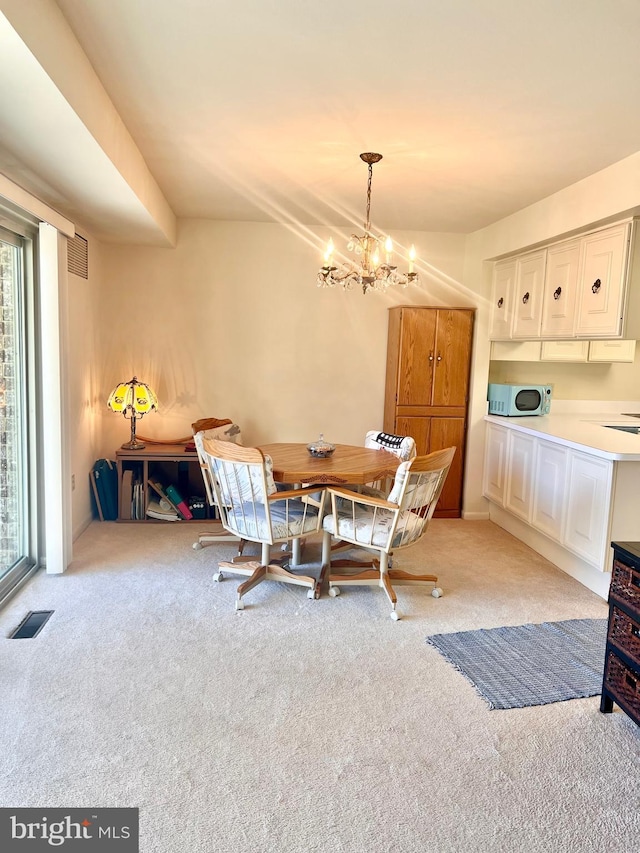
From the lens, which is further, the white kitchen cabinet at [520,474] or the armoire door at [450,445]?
the armoire door at [450,445]

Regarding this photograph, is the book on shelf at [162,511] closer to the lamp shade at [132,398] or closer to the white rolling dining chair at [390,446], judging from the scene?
the lamp shade at [132,398]

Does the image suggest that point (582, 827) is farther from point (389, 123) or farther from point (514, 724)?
point (389, 123)

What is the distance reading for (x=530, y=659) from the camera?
108 inches

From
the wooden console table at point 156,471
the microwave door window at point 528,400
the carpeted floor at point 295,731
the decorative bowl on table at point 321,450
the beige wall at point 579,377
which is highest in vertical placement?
the beige wall at point 579,377

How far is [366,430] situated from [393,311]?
109 centimetres

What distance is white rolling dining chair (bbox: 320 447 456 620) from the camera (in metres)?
3.12

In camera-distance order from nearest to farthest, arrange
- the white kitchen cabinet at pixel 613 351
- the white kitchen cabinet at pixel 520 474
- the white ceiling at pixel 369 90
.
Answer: the white ceiling at pixel 369 90, the white kitchen cabinet at pixel 520 474, the white kitchen cabinet at pixel 613 351

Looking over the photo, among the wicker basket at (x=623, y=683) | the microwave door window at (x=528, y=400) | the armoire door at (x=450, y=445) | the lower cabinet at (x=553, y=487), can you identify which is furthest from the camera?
the armoire door at (x=450, y=445)

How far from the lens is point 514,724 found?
2.26 meters

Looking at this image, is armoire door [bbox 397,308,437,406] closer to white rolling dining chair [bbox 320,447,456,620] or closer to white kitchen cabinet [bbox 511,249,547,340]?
white kitchen cabinet [bbox 511,249,547,340]

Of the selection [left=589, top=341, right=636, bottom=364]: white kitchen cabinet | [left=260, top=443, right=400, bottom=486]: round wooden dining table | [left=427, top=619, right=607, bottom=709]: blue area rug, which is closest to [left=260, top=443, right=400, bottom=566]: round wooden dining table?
[left=260, top=443, right=400, bottom=486]: round wooden dining table

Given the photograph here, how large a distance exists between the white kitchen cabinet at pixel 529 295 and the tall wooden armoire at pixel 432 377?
46 cm

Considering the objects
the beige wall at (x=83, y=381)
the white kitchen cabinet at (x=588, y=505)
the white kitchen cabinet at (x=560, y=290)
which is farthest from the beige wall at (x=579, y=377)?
the beige wall at (x=83, y=381)

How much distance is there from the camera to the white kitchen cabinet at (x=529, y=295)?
14.2 ft
